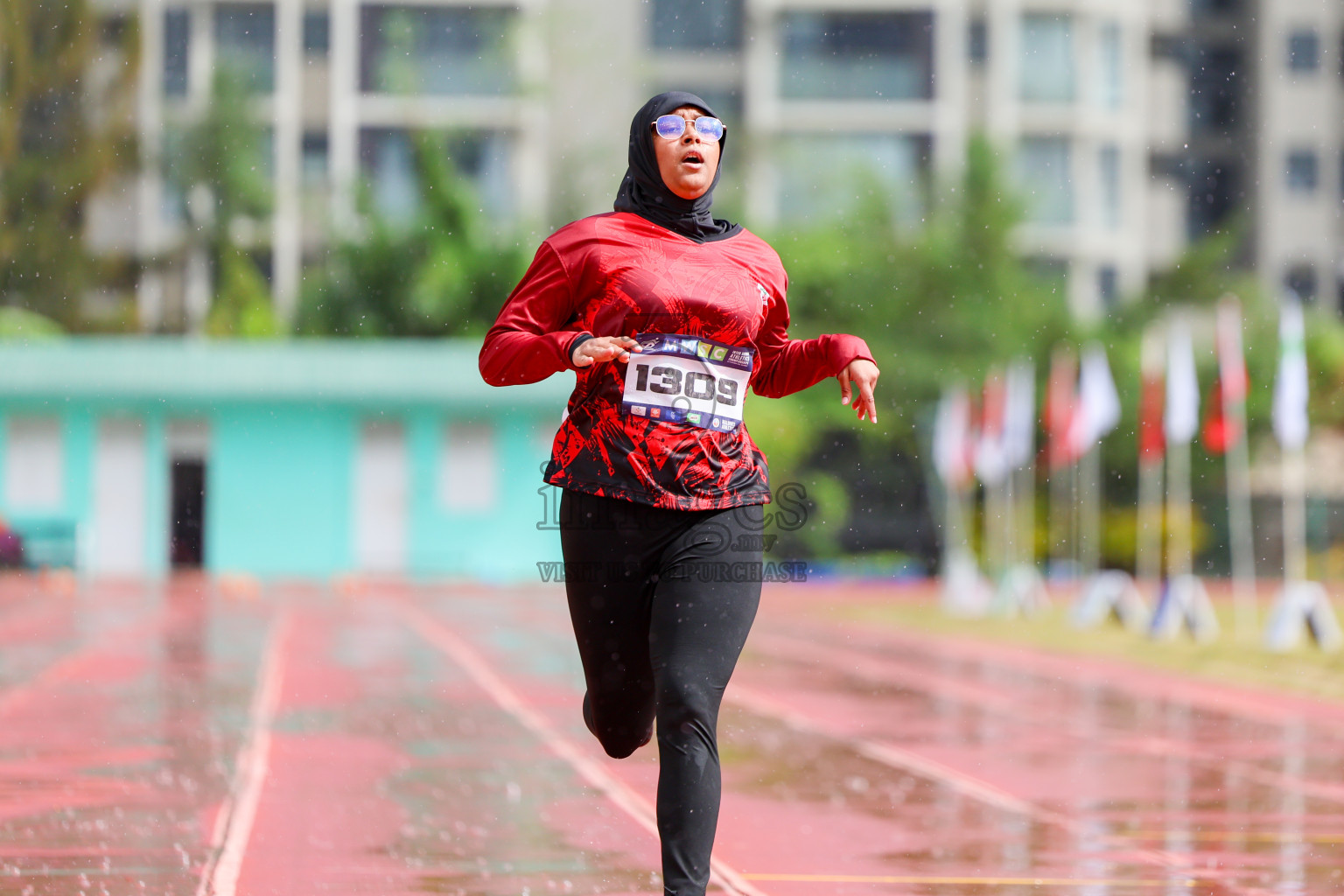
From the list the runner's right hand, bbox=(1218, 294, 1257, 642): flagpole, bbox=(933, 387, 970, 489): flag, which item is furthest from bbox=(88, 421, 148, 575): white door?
the runner's right hand

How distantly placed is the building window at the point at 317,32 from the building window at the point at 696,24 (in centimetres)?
942

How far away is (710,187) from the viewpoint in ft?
15.3

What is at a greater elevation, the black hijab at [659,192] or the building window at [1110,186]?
the building window at [1110,186]

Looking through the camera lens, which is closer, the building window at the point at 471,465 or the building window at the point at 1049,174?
the building window at the point at 471,465

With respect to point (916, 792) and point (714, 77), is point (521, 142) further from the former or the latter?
point (916, 792)

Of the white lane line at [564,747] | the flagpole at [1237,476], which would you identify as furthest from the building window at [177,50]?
the white lane line at [564,747]

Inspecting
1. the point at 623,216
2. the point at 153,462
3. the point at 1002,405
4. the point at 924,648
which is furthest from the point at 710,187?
the point at 153,462

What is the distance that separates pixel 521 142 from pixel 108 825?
4653 centimetres

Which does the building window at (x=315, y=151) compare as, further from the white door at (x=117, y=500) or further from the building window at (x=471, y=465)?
the building window at (x=471, y=465)

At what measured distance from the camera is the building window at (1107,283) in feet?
177

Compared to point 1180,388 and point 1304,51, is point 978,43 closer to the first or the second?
point 1304,51

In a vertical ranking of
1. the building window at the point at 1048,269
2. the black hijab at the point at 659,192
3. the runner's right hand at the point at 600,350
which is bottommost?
the runner's right hand at the point at 600,350

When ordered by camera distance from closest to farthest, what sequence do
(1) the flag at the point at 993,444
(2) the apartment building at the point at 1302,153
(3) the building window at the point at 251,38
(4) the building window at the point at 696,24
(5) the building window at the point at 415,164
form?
(1) the flag at the point at 993,444, (5) the building window at the point at 415,164, (3) the building window at the point at 251,38, (4) the building window at the point at 696,24, (2) the apartment building at the point at 1302,153

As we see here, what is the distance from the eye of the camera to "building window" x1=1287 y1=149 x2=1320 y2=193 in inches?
2216
